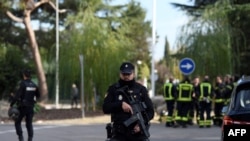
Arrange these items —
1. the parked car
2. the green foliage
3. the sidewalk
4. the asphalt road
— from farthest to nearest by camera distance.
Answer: the green foliage
the sidewalk
the asphalt road
the parked car

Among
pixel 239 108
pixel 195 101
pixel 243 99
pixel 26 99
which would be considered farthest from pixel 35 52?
pixel 239 108

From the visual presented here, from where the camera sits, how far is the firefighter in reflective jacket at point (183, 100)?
2188 centimetres

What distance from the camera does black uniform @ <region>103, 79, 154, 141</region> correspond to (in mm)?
8242

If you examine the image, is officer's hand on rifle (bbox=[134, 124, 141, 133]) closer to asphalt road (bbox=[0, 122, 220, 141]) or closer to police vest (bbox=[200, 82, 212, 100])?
asphalt road (bbox=[0, 122, 220, 141])

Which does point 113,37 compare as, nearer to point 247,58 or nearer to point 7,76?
point 247,58

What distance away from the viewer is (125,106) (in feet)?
26.8

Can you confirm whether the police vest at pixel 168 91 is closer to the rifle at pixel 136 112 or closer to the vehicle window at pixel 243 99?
the vehicle window at pixel 243 99

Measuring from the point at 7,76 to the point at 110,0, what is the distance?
10557 mm

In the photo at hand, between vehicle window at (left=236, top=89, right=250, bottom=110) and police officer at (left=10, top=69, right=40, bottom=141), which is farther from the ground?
vehicle window at (left=236, top=89, right=250, bottom=110)

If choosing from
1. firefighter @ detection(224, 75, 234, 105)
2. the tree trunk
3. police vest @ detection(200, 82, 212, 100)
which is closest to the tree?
the tree trunk

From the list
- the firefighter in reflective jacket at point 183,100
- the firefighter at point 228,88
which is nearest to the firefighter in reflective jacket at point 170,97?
the firefighter in reflective jacket at point 183,100

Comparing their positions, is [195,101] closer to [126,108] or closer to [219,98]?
[219,98]

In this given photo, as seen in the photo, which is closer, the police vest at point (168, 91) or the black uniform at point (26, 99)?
the black uniform at point (26, 99)

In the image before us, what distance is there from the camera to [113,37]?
33.6 metres
